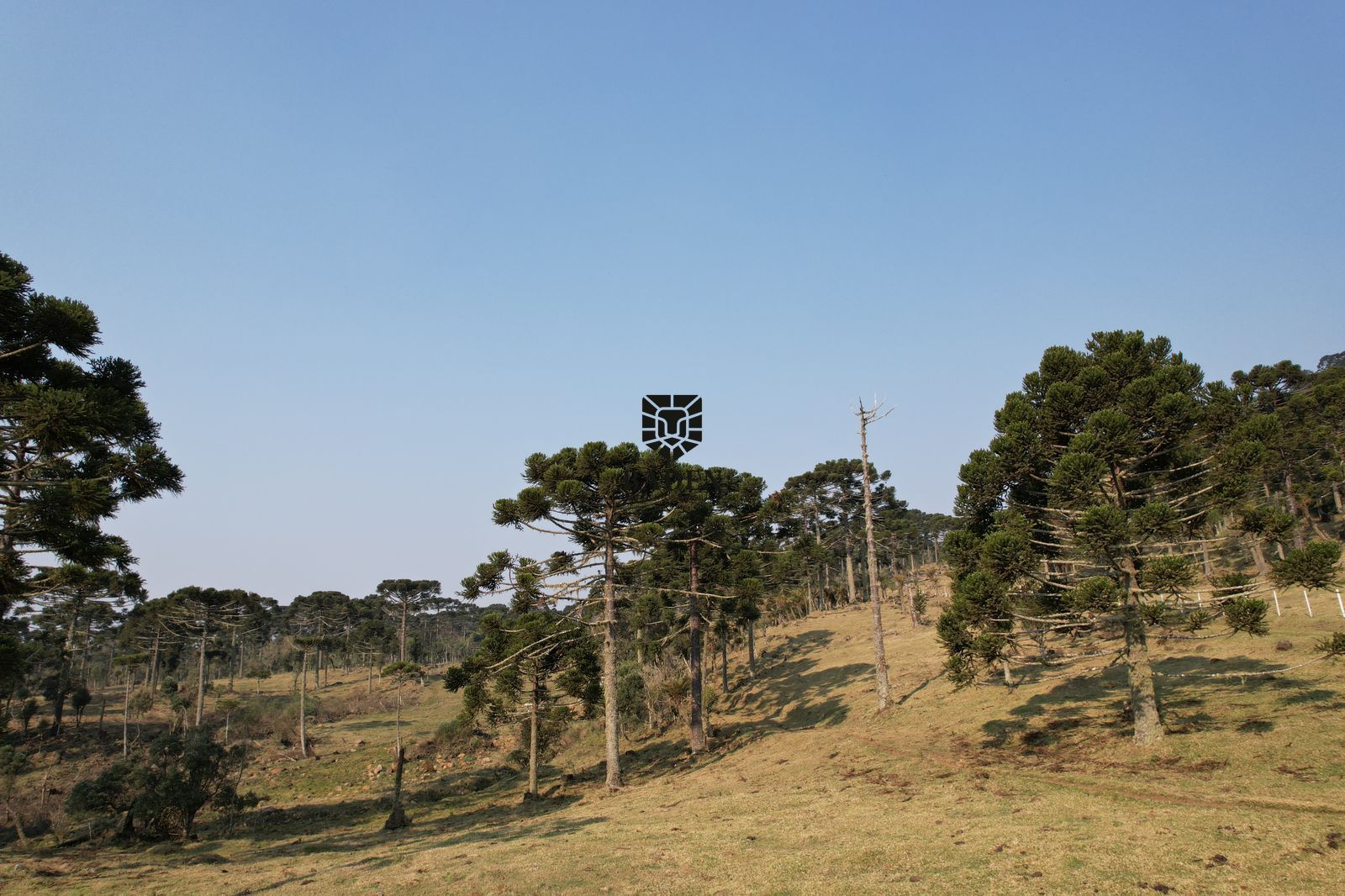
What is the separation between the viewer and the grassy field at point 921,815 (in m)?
10.0

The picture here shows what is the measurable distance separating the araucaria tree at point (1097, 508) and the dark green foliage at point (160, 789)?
29.2m

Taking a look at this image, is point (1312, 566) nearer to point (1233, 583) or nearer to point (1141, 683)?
point (1233, 583)

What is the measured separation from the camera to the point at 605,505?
1089 inches

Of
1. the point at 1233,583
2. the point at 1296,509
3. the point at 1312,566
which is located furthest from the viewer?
the point at 1296,509

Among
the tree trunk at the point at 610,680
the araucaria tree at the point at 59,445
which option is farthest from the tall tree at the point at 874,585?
the araucaria tree at the point at 59,445

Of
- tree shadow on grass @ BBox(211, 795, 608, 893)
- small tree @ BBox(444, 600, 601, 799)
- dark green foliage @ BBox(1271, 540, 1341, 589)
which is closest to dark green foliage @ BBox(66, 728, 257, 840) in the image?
tree shadow on grass @ BBox(211, 795, 608, 893)

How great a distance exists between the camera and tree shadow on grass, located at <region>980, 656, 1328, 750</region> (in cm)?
1714

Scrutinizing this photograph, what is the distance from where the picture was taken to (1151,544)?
1711 cm

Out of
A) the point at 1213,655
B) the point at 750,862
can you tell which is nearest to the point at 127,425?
the point at 750,862

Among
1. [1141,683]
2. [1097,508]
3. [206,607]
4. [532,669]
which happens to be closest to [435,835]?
[532,669]

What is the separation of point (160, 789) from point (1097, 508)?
33.8m

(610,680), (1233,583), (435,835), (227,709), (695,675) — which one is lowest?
(227,709)

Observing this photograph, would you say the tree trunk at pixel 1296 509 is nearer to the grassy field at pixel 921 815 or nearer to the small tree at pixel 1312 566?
the grassy field at pixel 921 815

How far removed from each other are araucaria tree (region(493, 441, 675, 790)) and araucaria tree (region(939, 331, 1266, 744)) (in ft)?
40.0
